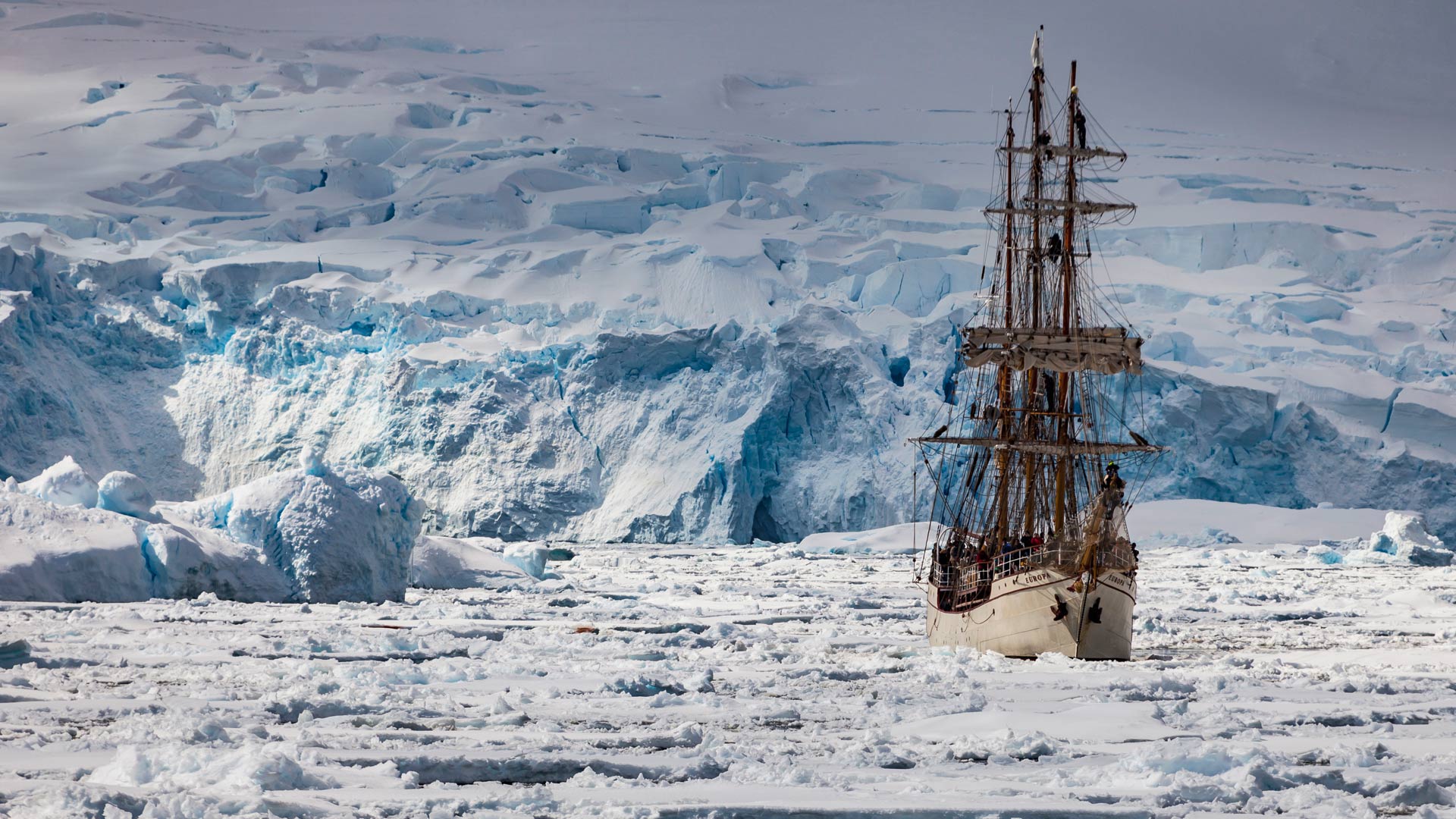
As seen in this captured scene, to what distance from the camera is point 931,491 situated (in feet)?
125

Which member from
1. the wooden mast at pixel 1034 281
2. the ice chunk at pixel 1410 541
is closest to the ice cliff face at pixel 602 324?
the ice chunk at pixel 1410 541

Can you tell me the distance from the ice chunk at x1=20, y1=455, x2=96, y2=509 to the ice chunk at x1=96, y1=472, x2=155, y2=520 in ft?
1.22

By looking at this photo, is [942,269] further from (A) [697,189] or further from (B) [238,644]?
(B) [238,644]

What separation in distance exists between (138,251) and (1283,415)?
32.0m

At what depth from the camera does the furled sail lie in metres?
17.4

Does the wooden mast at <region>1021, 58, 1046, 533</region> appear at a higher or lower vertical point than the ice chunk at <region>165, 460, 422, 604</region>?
higher

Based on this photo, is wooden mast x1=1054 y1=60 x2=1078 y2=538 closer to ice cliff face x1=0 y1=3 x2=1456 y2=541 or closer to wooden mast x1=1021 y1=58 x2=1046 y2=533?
wooden mast x1=1021 y1=58 x2=1046 y2=533

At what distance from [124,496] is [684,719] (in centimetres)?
1182

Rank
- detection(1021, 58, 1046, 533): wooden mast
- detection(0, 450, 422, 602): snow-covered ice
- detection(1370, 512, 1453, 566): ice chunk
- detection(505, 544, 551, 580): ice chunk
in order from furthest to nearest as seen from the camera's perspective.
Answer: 1. detection(1370, 512, 1453, 566): ice chunk
2. detection(505, 544, 551, 580): ice chunk
3. detection(1021, 58, 1046, 533): wooden mast
4. detection(0, 450, 422, 602): snow-covered ice

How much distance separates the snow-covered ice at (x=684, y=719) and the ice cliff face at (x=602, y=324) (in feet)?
65.9

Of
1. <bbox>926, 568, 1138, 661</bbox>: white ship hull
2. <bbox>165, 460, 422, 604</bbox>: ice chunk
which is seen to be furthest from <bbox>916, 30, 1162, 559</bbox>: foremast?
<bbox>165, 460, 422, 604</bbox>: ice chunk

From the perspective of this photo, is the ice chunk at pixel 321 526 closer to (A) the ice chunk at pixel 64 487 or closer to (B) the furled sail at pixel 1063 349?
(A) the ice chunk at pixel 64 487

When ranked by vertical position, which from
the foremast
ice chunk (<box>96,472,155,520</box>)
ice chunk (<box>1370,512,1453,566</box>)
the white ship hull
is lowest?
ice chunk (<box>1370,512,1453,566</box>)

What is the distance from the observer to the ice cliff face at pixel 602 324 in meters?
37.6
